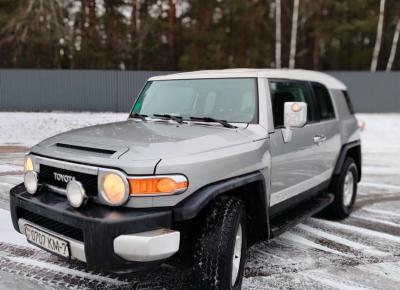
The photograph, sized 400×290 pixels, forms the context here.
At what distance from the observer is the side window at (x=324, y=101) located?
212 inches

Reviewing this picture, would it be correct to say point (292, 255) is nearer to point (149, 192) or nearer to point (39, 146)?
point (149, 192)

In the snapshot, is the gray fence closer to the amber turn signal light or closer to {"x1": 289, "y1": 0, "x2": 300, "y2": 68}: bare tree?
the amber turn signal light

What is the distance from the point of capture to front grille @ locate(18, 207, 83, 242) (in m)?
3.08

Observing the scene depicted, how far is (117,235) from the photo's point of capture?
2.85m

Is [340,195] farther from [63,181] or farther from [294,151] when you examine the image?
[63,181]

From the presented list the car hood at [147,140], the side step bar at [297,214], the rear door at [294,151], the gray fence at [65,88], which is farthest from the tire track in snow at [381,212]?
the gray fence at [65,88]

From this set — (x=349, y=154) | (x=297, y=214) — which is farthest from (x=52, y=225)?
(x=349, y=154)

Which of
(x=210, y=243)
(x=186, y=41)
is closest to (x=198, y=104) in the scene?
(x=210, y=243)

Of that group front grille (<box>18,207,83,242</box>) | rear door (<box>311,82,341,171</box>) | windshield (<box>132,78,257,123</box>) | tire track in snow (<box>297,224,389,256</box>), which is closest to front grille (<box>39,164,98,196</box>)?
front grille (<box>18,207,83,242</box>)

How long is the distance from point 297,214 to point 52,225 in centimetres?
248

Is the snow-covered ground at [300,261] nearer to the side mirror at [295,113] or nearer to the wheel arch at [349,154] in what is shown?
the wheel arch at [349,154]

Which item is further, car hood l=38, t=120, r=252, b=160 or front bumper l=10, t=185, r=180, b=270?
car hood l=38, t=120, r=252, b=160

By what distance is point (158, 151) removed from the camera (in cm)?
312

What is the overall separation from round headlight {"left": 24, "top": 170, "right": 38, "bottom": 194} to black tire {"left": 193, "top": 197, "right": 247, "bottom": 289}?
1302 mm
